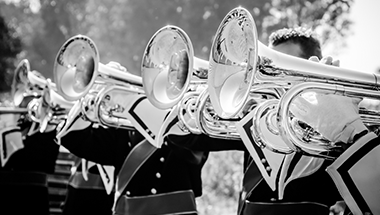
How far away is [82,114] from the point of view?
3738mm

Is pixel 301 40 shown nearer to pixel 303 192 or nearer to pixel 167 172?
pixel 303 192

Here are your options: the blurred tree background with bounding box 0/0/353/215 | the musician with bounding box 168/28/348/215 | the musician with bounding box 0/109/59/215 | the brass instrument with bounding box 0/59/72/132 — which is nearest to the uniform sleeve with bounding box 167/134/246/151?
the musician with bounding box 168/28/348/215

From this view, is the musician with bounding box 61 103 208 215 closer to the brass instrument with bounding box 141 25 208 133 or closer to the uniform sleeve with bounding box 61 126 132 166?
the uniform sleeve with bounding box 61 126 132 166

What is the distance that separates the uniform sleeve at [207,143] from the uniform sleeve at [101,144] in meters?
0.86

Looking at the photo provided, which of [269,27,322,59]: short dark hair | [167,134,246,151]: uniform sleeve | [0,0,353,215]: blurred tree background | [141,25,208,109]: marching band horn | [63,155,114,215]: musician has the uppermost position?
[0,0,353,215]: blurred tree background

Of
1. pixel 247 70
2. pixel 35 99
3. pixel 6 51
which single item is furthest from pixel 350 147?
pixel 6 51

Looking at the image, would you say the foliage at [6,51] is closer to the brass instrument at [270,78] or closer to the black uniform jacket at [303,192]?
the black uniform jacket at [303,192]

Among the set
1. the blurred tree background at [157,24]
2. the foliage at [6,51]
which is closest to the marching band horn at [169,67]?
the blurred tree background at [157,24]

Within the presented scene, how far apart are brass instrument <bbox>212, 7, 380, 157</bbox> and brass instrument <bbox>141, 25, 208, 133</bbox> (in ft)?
1.10

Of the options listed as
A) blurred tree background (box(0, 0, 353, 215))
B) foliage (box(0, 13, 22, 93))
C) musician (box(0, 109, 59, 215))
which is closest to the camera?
musician (box(0, 109, 59, 215))

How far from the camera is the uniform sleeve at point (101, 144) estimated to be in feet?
12.5

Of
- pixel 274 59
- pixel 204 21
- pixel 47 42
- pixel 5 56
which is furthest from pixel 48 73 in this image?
pixel 274 59

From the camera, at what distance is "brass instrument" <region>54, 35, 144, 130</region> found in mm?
3398

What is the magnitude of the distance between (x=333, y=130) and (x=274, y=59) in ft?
1.22
